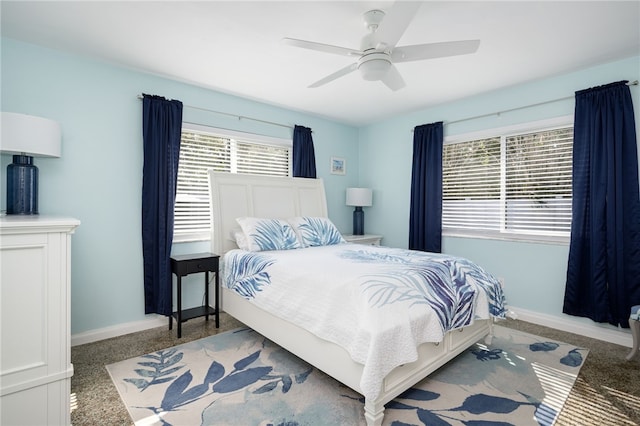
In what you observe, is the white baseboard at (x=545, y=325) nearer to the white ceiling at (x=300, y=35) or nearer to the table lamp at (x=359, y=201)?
the table lamp at (x=359, y=201)

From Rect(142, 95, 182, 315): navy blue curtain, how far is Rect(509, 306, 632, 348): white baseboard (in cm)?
384

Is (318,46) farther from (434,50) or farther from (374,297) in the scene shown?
(374,297)

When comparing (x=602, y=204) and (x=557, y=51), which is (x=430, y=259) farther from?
(x=557, y=51)

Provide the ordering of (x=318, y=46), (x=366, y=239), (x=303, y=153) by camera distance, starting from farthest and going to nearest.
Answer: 1. (x=366, y=239)
2. (x=303, y=153)
3. (x=318, y=46)

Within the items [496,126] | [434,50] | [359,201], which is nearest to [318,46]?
[434,50]

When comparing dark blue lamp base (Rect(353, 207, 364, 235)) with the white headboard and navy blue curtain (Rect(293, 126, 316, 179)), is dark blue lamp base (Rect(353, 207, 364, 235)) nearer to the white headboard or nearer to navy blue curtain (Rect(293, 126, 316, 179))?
the white headboard

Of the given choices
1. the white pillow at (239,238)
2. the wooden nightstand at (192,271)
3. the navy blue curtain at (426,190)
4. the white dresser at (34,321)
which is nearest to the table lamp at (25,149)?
the white dresser at (34,321)

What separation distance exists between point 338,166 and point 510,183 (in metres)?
2.38

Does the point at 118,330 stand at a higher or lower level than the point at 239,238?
lower

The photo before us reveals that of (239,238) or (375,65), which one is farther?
(239,238)

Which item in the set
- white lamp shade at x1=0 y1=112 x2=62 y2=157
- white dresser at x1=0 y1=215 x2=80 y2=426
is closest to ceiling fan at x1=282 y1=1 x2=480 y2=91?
white dresser at x1=0 y1=215 x2=80 y2=426

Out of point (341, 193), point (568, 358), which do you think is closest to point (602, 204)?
point (568, 358)

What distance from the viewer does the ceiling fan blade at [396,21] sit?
5.45 ft

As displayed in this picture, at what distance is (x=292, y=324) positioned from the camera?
7.80 ft
